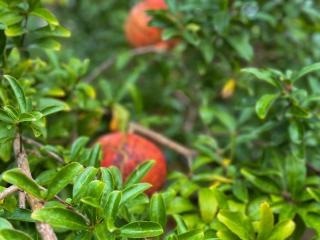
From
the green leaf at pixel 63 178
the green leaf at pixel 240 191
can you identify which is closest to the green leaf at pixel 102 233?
the green leaf at pixel 63 178

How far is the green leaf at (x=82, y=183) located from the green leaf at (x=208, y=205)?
0.40m

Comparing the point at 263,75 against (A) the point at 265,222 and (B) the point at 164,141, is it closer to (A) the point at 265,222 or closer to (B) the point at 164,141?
(A) the point at 265,222

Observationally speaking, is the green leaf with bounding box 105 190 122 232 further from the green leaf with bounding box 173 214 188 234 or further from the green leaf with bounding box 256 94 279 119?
the green leaf with bounding box 256 94 279 119

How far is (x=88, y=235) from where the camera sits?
1003 mm

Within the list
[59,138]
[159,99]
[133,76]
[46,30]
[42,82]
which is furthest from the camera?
[159,99]

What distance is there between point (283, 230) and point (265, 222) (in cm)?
4

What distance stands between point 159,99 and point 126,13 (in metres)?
0.49

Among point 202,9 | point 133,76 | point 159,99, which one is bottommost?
point 159,99

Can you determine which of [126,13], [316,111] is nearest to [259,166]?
[316,111]

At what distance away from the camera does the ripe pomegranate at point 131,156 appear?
157 cm

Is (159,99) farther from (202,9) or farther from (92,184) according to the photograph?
(92,184)

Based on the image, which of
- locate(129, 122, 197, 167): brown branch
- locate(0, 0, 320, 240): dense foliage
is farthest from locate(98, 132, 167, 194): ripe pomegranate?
locate(129, 122, 197, 167): brown branch

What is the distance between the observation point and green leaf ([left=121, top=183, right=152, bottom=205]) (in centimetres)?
107

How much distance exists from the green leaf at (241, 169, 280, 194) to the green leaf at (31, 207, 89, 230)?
0.57 m
